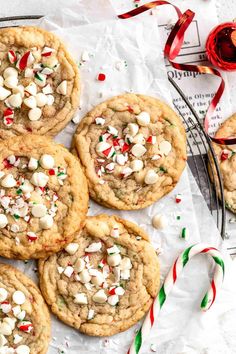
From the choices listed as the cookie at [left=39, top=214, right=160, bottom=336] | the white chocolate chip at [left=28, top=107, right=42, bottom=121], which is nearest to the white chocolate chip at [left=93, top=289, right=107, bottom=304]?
the cookie at [left=39, top=214, right=160, bottom=336]

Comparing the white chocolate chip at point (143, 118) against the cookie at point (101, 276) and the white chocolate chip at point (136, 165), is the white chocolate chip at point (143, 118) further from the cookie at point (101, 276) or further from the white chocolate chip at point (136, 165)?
the cookie at point (101, 276)

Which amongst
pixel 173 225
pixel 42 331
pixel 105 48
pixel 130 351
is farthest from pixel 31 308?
pixel 105 48

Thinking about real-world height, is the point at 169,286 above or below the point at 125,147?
below

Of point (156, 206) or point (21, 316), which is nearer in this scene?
point (21, 316)

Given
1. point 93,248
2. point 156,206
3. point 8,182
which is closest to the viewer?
point 8,182

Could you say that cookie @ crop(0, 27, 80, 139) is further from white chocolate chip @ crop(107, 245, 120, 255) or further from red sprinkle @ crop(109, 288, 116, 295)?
red sprinkle @ crop(109, 288, 116, 295)

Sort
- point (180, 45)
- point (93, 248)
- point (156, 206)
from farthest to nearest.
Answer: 1. point (180, 45)
2. point (156, 206)
3. point (93, 248)

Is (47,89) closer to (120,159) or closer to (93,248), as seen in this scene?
(120,159)

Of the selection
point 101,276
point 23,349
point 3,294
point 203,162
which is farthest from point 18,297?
point 203,162
